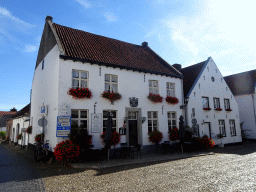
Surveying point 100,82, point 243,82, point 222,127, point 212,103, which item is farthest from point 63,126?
point 243,82

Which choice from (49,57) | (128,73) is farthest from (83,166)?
(49,57)

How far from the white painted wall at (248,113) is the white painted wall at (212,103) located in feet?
12.8

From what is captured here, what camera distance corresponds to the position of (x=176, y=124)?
15.2m

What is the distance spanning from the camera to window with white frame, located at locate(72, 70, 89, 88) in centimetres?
1131

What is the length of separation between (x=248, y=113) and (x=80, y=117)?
21034 millimetres

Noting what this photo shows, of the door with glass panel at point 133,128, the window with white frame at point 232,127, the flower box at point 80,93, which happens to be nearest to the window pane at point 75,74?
the flower box at point 80,93

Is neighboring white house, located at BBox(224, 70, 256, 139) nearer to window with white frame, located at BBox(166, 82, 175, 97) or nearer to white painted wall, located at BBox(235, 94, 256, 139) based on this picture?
white painted wall, located at BBox(235, 94, 256, 139)

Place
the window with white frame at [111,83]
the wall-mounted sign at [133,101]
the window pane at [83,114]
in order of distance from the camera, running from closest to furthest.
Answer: the window pane at [83,114] < the window with white frame at [111,83] < the wall-mounted sign at [133,101]

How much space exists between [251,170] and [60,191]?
23.4 ft

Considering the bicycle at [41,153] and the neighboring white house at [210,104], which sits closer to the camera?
the bicycle at [41,153]

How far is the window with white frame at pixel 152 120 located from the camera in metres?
13.8

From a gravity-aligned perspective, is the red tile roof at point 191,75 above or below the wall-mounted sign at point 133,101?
above

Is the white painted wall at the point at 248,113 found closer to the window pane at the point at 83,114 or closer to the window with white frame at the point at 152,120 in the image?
the window with white frame at the point at 152,120

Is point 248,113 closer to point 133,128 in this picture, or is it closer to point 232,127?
point 232,127
